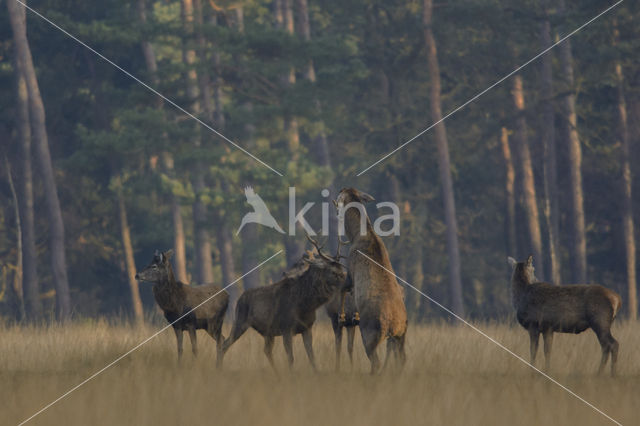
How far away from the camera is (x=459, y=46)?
3772cm

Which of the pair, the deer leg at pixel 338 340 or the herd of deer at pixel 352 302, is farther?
the deer leg at pixel 338 340

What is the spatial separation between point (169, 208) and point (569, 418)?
98.6 feet

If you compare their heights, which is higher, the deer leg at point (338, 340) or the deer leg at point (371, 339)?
the deer leg at point (371, 339)

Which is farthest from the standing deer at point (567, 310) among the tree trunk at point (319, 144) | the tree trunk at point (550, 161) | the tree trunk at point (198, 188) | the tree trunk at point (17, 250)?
the tree trunk at point (17, 250)

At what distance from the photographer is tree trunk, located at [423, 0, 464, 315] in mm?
33500

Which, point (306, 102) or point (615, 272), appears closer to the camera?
point (306, 102)

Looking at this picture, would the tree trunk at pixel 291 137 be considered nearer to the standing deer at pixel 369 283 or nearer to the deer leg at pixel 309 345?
the deer leg at pixel 309 345

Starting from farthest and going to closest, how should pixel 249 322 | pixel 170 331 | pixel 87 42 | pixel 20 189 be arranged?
pixel 87 42, pixel 20 189, pixel 170 331, pixel 249 322

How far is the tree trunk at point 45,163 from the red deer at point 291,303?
19122 mm

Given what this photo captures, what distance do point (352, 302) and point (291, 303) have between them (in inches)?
30.3

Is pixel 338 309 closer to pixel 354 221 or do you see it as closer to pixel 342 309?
pixel 342 309

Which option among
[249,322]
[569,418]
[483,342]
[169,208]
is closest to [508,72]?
[169,208]

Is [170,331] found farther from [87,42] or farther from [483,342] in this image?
[87,42]

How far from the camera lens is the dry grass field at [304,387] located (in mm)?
9352
